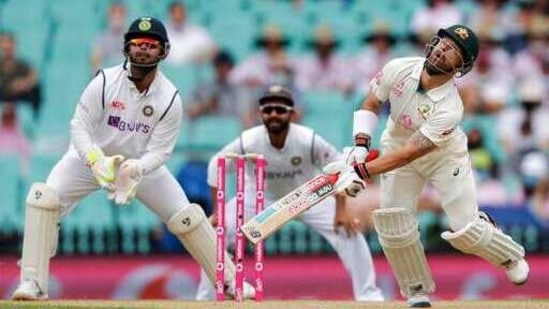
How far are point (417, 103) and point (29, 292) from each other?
2321mm

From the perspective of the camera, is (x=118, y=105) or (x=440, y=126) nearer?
(x=440, y=126)

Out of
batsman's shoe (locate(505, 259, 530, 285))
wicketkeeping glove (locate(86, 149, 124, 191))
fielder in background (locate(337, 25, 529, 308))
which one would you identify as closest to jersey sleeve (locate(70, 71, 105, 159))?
wicketkeeping glove (locate(86, 149, 124, 191))

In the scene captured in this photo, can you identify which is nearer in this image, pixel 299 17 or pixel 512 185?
pixel 512 185

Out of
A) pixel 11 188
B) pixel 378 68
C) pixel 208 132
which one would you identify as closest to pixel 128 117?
pixel 11 188

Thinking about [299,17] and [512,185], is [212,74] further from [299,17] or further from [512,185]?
[512,185]

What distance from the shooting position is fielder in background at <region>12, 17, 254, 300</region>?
29.2 feet

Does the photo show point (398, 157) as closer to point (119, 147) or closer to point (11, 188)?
point (119, 147)

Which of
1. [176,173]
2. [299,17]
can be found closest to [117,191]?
[176,173]

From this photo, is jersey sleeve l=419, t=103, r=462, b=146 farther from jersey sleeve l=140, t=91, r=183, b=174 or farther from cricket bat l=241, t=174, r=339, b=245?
jersey sleeve l=140, t=91, r=183, b=174

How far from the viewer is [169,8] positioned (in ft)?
48.4

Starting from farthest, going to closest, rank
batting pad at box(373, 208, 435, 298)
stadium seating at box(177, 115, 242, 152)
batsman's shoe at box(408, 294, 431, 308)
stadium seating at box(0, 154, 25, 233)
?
stadium seating at box(177, 115, 242, 152) < stadium seating at box(0, 154, 25, 233) < batting pad at box(373, 208, 435, 298) < batsman's shoe at box(408, 294, 431, 308)

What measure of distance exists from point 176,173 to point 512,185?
2.83 metres

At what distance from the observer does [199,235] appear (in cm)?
946

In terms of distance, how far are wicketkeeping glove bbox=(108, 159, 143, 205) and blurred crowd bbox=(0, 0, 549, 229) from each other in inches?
196
